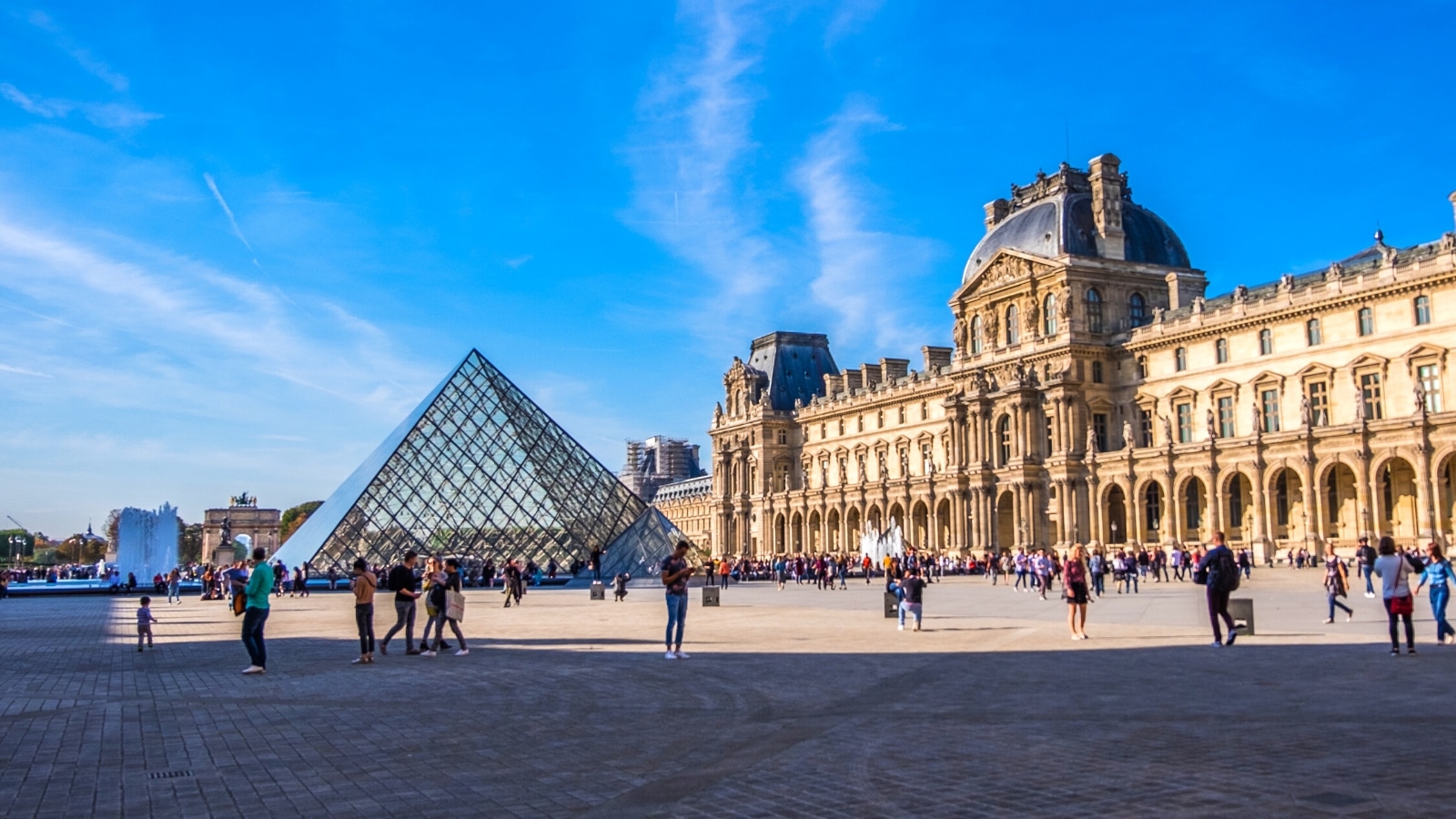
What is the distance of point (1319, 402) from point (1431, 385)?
4.65 meters

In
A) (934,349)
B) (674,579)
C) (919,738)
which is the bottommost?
(919,738)

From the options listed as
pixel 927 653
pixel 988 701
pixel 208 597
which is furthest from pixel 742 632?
pixel 208 597

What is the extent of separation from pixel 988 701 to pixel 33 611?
29264mm

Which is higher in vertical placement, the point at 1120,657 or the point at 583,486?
the point at 583,486

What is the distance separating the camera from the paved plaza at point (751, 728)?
6.18 m

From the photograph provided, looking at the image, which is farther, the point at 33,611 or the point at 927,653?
the point at 33,611

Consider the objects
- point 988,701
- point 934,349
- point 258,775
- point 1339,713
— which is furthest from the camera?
point 934,349

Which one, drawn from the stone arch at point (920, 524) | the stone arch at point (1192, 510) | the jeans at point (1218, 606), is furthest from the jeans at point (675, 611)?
the stone arch at point (920, 524)

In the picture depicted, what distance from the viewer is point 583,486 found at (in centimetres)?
5275

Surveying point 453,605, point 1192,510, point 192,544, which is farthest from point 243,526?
point 453,605

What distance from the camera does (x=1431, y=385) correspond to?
42.2 metres

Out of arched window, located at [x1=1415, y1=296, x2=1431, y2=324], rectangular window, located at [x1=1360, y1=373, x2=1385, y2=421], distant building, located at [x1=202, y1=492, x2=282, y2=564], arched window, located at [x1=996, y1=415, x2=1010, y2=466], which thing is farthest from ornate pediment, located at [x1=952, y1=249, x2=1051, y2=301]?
distant building, located at [x1=202, y1=492, x2=282, y2=564]

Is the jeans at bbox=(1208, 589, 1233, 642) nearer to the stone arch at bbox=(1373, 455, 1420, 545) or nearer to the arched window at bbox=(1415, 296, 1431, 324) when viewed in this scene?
the stone arch at bbox=(1373, 455, 1420, 545)

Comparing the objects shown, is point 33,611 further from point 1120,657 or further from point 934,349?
point 934,349
